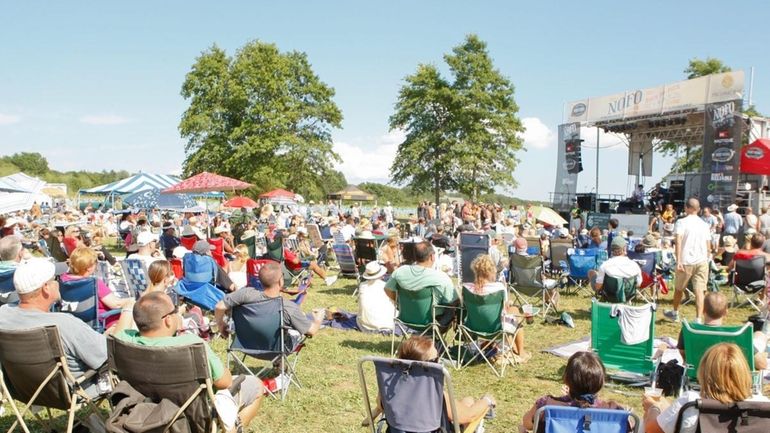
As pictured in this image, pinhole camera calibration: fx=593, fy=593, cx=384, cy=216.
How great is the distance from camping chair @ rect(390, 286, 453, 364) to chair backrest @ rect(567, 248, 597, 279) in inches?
173

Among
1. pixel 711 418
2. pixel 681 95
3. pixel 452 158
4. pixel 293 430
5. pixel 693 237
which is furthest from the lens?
→ pixel 452 158

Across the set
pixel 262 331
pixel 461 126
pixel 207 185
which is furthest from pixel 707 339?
pixel 461 126

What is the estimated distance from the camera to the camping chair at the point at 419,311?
225 inches

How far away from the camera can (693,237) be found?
7465 mm

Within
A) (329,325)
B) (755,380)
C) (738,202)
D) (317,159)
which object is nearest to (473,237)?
(329,325)

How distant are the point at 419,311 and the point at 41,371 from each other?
11.0 feet

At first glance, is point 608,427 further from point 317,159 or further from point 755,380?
point 317,159

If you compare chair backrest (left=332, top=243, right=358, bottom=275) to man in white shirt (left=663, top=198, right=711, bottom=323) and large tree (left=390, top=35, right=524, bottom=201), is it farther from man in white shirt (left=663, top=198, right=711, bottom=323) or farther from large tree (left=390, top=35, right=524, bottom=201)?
large tree (left=390, top=35, right=524, bottom=201)

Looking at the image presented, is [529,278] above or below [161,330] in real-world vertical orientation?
below

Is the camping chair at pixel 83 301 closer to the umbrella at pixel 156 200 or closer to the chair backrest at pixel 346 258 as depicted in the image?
the chair backrest at pixel 346 258

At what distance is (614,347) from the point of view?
5.27 m

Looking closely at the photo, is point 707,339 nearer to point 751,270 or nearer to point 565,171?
point 751,270

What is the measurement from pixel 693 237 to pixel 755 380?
357 cm

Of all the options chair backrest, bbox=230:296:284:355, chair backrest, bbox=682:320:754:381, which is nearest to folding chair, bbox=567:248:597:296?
chair backrest, bbox=682:320:754:381
